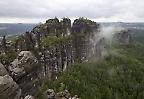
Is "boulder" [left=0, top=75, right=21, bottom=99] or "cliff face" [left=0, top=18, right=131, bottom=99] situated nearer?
"boulder" [left=0, top=75, right=21, bottom=99]

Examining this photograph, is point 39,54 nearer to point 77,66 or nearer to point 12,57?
point 12,57

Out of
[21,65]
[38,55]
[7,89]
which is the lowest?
[38,55]

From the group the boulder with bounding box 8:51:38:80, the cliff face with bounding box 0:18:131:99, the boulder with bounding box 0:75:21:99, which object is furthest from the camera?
the cliff face with bounding box 0:18:131:99

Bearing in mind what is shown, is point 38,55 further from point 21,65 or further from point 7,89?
point 7,89

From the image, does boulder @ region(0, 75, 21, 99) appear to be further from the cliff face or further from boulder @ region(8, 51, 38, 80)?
boulder @ region(8, 51, 38, 80)

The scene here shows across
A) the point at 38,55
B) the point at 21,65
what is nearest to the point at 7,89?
the point at 21,65

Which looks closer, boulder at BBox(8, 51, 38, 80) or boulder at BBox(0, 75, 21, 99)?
boulder at BBox(0, 75, 21, 99)

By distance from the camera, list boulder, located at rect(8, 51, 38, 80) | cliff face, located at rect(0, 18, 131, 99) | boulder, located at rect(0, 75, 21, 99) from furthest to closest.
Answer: cliff face, located at rect(0, 18, 131, 99)
boulder, located at rect(8, 51, 38, 80)
boulder, located at rect(0, 75, 21, 99)

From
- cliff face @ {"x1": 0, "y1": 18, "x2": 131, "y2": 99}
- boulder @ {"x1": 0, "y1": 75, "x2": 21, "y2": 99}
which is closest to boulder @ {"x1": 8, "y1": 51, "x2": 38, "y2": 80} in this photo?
cliff face @ {"x1": 0, "y1": 18, "x2": 131, "y2": 99}
